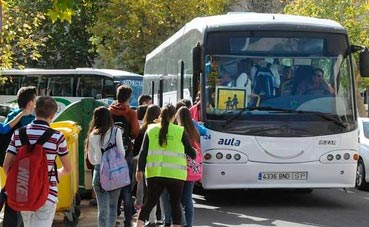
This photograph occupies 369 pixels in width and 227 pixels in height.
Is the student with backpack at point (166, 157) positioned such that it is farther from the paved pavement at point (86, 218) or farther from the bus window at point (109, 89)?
the bus window at point (109, 89)

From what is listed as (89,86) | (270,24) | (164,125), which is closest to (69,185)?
(164,125)

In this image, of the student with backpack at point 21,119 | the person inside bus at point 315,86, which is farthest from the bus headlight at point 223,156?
the student with backpack at point 21,119

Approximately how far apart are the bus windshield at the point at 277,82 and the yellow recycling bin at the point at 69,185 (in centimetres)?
251

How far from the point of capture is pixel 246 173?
11047 mm

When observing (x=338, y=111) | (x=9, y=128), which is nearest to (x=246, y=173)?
(x=338, y=111)

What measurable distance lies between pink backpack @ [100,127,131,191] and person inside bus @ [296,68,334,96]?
4483 mm

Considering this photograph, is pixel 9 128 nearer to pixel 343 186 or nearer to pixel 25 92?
pixel 25 92

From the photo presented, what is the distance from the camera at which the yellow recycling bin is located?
29.7 ft

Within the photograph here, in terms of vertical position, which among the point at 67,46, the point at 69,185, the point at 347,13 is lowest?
the point at 69,185

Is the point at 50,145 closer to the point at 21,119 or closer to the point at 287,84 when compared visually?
the point at 21,119

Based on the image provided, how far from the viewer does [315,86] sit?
37.3ft

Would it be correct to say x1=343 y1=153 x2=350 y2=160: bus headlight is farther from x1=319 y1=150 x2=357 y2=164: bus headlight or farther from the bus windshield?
the bus windshield

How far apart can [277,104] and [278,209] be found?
175 cm

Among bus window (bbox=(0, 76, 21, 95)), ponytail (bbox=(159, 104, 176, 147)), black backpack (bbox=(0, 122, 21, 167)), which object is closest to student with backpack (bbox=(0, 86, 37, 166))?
black backpack (bbox=(0, 122, 21, 167))
